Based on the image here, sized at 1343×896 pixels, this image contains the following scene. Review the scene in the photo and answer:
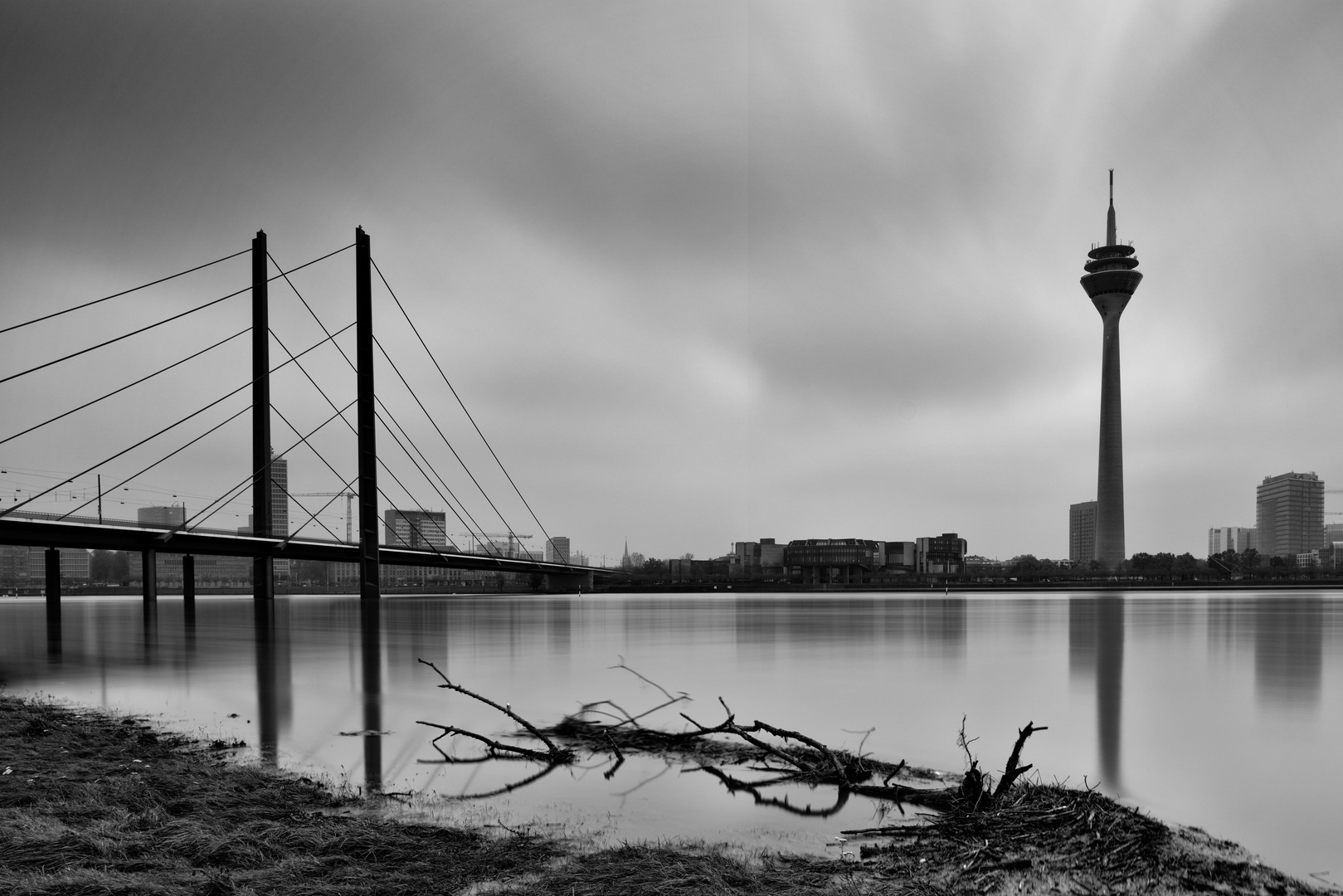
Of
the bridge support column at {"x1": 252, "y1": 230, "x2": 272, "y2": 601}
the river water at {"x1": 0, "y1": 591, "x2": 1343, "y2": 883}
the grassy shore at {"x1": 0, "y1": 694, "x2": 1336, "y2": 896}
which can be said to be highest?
the bridge support column at {"x1": 252, "y1": 230, "x2": 272, "y2": 601}

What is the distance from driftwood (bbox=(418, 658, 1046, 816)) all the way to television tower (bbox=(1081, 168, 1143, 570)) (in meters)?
186

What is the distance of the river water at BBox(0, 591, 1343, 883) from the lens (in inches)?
282

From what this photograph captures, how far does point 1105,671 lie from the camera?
66.2ft

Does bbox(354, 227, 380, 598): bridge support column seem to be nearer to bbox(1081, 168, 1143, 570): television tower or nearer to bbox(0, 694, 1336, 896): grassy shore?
bbox(0, 694, 1336, 896): grassy shore

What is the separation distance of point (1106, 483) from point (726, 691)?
7338 inches

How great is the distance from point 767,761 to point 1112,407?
19313 centimetres

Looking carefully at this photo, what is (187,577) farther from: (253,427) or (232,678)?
(232,678)

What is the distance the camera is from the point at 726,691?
16.0 metres

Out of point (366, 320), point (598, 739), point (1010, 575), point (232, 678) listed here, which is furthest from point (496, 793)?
point (1010, 575)

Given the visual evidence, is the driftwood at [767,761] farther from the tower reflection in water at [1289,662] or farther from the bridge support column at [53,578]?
the bridge support column at [53,578]

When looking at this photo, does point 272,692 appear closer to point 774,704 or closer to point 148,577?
point 774,704

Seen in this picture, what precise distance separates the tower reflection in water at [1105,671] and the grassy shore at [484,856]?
10.7 ft

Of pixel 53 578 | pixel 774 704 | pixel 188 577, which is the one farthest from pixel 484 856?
pixel 188 577

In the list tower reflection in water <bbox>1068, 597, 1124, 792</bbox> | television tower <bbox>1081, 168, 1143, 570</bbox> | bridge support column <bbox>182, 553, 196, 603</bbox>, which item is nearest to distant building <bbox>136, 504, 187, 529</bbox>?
bridge support column <bbox>182, 553, 196, 603</bbox>
